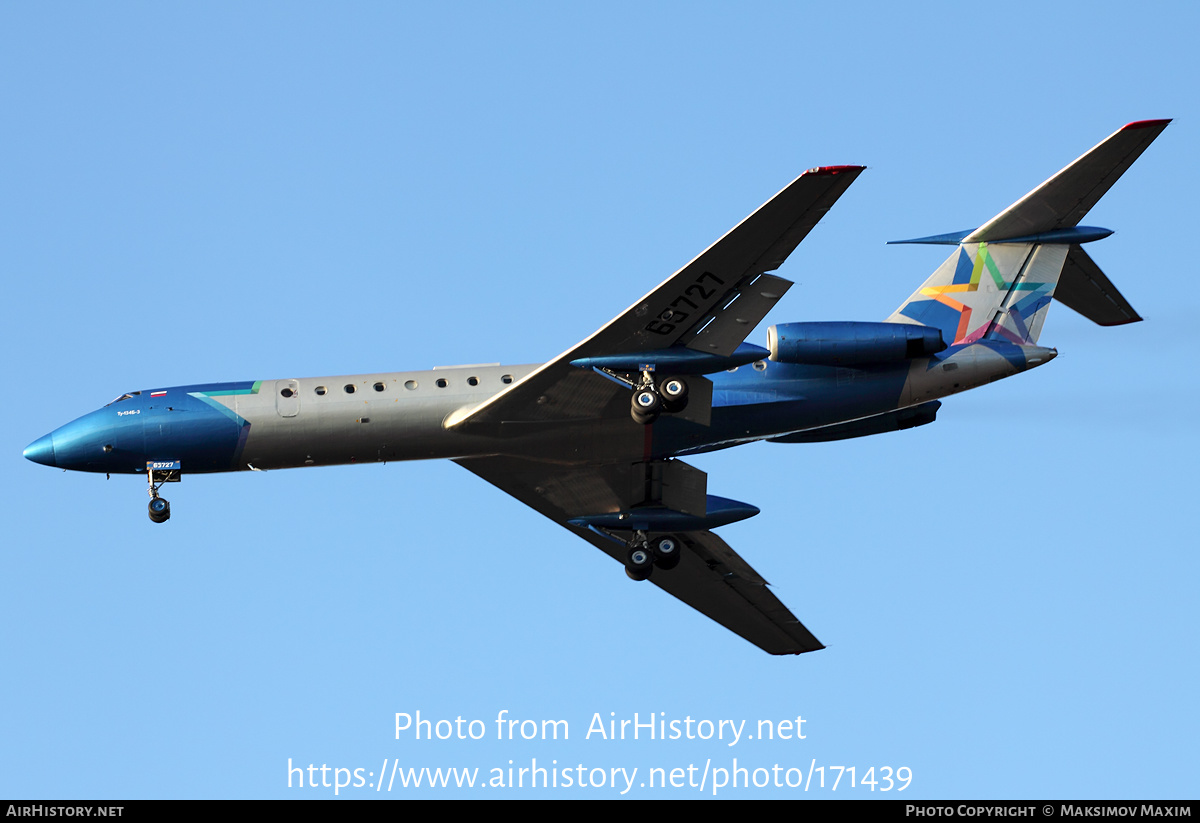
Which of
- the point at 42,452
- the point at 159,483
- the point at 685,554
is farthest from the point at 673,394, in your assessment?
the point at 42,452

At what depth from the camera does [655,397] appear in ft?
103

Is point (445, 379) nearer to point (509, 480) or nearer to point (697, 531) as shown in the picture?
point (509, 480)

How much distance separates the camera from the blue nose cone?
1287 inches

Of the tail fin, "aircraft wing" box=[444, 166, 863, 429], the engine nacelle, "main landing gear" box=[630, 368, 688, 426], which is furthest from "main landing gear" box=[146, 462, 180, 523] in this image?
the tail fin

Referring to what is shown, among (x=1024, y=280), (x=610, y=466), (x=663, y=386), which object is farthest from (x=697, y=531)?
(x=1024, y=280)

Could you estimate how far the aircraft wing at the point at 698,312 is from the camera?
29047 millimetres

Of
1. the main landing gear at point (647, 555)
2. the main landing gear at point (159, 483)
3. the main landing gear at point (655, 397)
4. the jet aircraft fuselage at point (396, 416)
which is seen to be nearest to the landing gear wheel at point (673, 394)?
the main landing gear at point (655, 397)

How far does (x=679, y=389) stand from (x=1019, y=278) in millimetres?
8302

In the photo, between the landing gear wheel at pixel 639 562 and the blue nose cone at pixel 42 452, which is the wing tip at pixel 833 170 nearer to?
the landing gear wheel at pixel 639 562

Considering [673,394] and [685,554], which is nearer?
[673,394]

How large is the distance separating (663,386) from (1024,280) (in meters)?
8.58

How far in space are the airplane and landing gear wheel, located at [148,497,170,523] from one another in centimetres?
4

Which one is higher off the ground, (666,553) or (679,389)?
(679,389)

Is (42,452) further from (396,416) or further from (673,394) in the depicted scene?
(673,394)
